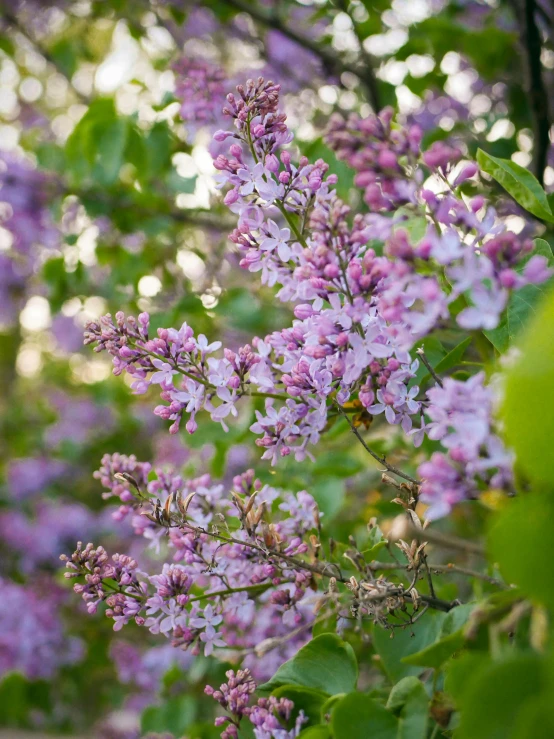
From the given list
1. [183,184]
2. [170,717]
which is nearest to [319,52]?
[183,184]

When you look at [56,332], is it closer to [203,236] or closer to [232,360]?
[203,236]

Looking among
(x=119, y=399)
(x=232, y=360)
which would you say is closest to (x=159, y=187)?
(x=119, y=399)

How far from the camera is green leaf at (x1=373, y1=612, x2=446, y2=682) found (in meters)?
0.70

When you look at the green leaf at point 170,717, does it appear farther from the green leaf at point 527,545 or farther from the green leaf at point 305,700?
the green leaf at point 527,545

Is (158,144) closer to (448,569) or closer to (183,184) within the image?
(183,184)

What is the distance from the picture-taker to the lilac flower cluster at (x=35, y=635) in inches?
86.4

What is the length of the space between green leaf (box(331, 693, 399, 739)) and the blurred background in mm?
271

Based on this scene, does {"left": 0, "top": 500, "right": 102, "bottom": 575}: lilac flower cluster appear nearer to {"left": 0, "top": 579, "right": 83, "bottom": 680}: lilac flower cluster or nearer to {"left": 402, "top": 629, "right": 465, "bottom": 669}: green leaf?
{"left": 0, "top": 579, "right": 83, "bottom": 680}: lilac flower cluster

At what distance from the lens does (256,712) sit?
0.63 m

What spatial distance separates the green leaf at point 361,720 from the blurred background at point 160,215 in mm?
271

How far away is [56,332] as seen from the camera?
323 cm

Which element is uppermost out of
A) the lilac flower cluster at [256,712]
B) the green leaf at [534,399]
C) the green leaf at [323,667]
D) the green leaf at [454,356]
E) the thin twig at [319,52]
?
the thin twig at [319,52]

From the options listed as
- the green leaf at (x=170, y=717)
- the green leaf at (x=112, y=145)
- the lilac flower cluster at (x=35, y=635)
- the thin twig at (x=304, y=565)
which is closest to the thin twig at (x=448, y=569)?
the thin twig at (x=304, y=565)

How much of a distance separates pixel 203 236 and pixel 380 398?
61.8 inches
